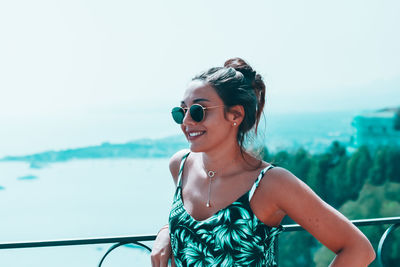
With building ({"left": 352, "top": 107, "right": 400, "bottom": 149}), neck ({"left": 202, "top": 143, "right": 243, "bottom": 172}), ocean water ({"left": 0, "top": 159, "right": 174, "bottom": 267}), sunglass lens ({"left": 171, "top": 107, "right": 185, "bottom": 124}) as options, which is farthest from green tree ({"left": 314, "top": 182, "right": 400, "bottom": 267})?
sunglass lens ({"left": 171, "top": 107, "right": 185, "bottom": 124})

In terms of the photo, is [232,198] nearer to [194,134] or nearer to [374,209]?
[194,134]

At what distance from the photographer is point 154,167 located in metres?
17.0

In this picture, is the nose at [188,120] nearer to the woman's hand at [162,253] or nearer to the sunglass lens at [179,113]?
the sunglass lens at [179,113]

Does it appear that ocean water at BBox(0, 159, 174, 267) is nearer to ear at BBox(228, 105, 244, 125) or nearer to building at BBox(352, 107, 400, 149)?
building at BBox(352, 107, 400, 149)

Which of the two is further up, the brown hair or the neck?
the brown hair

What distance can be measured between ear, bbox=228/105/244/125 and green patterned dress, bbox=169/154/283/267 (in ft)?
0.54

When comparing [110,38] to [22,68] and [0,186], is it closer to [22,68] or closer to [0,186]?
[22,68]

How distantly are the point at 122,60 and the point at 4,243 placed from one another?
24.5 metres

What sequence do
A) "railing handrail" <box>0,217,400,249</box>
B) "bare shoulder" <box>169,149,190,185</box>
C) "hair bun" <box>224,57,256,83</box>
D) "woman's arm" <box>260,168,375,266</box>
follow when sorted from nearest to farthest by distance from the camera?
"woman's arm" <box>260,168,375,266</box>
"hair bun" <box>224,57,256,83</box>
"bare shoulder" <box>169,149,190,185</box>
"railing handrail" <box>0,217,400,249</box>

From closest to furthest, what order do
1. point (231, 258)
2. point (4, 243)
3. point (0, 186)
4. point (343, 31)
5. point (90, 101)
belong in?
point (231, 258)
point (4, 243)
point (0, 186)
point (90, 101)
point (343, 31)

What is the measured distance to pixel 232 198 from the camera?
3.79 ft

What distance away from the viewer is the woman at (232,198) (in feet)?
3.49

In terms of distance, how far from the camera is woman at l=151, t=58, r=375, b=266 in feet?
3.49

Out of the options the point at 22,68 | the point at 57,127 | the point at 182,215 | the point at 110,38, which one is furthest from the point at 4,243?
the point at 110,38
